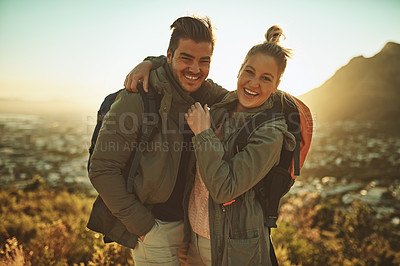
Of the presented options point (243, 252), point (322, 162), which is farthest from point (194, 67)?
point (322, 162)

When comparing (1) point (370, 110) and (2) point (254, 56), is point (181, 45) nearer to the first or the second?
(2) point (254, 56)

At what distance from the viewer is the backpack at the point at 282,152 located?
1911 millimetres

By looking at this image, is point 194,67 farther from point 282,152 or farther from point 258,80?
point 282,152

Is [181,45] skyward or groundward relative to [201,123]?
skyward

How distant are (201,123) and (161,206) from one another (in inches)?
32.9

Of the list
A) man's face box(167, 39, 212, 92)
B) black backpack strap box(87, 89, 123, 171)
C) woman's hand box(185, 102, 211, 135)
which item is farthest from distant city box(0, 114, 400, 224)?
woman's hand box(185, 102, 211, 135)

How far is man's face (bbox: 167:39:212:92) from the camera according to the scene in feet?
7.11

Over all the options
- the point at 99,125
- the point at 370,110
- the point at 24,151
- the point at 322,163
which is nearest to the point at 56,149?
the point at 24,151

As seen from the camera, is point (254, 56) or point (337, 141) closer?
point (254, 56)

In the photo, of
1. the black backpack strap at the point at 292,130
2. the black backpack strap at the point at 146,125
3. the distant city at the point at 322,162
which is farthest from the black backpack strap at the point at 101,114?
the distant city at the point at 322,162

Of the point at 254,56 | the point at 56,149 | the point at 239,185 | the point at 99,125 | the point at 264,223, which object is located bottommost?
the point at 56,149

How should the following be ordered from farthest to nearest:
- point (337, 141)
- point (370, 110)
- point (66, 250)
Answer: point (370, 110) < point (337, 141) < point (66, 250)

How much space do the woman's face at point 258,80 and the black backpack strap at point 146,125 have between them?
727mm

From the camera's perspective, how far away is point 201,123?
191 centimetres
